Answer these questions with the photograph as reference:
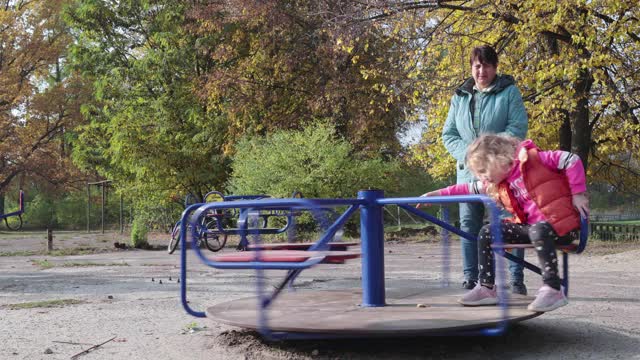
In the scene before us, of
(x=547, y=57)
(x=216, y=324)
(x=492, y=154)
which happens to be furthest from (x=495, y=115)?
(x=547, y=57)

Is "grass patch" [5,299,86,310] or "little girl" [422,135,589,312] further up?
"little girl" [422,135,589,312]

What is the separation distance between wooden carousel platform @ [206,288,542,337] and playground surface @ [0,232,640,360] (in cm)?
18

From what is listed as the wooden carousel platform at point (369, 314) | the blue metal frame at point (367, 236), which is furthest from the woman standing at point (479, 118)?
the wooden carousel platform at point (369, 314)

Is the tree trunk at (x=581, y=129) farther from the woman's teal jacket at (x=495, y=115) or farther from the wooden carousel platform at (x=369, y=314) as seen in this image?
the wooden carousel platform at (x=369, y=314)

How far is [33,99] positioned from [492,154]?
3720 centimetres

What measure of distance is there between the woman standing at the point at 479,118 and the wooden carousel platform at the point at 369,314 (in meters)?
0.34

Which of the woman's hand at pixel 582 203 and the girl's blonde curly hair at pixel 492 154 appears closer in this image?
the woman's hand at pixel 582 203

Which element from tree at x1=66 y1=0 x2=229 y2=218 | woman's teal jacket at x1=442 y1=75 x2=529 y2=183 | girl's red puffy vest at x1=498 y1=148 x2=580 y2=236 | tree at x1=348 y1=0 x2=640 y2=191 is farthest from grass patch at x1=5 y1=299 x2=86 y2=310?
tree at x1=66 y1=0 x2=229 y2=218

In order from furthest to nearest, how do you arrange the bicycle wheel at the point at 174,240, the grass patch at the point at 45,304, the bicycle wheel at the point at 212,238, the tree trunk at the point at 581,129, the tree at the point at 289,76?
the tree at the point at 289,76 < the tree trunk at the point at 581,129 < the bicycle wheel at the point at 174,240 < the bicycle wheel at the point at 212,238 < the grass patch at the point at 45,304

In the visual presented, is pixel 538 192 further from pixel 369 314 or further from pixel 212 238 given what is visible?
pixel 212 238

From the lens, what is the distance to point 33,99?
3734 cm

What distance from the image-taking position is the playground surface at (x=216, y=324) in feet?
13.5

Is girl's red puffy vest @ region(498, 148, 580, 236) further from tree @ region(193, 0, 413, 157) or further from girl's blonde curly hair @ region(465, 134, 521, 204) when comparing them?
tree @ region(193, 0, 413, 157)

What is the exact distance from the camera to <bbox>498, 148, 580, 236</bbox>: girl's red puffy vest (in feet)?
12.9
